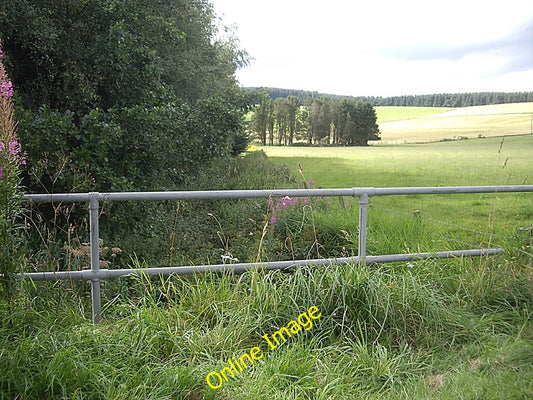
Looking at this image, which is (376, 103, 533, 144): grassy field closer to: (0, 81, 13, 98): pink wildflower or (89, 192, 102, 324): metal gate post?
(89, 192, 102, 324): metal gate post

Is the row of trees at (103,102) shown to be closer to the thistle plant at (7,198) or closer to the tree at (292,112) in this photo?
the thistle plant at (7,198)

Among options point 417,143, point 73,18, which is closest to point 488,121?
point 417,143

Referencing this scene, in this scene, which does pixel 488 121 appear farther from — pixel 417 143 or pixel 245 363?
Answer: pixel 245 363

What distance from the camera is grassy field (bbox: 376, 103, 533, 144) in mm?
28611

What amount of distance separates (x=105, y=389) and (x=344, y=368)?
127 cm

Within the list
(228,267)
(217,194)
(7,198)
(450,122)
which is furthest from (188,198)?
(450,122)

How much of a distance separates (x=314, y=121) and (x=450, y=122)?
41.7 ft

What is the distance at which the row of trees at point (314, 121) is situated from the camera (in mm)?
26969

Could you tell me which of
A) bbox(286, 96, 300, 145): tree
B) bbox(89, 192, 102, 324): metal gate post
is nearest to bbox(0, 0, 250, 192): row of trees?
bbox(89, 192, 102, 324): metal gate post

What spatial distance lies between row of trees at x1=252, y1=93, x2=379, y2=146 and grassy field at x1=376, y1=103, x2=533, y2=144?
9.98 feet

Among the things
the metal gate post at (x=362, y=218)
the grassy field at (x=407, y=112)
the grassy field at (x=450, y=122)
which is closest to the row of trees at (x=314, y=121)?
the grassy field at (x=450, y=122)

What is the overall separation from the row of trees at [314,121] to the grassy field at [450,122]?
9.98 feet

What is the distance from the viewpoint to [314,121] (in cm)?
2906

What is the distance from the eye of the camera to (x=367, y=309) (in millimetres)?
3287
